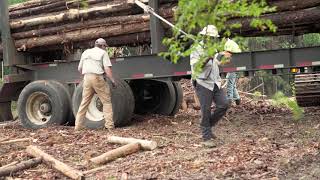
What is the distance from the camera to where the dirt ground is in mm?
6434

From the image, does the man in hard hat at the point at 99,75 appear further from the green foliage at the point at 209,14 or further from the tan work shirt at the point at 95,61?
the green foliage at the point at 209,14

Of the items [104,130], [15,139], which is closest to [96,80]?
[104,130]

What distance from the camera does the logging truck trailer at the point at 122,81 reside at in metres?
10.4

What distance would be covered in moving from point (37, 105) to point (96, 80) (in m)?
2.19

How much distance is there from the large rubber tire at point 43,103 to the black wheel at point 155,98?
1.91 m

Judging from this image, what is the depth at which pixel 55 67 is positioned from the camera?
484 inches

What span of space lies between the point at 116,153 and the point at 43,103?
16.0 feet

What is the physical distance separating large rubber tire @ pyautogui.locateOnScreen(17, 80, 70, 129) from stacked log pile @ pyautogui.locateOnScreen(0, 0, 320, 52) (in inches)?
41.0

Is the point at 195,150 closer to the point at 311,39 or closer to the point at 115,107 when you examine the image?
the point at 115,107

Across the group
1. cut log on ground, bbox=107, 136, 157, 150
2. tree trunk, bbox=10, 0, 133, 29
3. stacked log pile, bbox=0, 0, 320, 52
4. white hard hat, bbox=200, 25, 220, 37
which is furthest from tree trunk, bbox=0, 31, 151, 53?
white hard hat, bbox=200, 25, 220, 37

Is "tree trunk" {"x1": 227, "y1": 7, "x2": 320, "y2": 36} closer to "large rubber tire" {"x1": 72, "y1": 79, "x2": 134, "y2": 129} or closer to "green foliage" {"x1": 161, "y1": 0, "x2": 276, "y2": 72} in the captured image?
"large rubber tire" {"x1": 72, "y1": 79, "x2": 134, "y2": 129}

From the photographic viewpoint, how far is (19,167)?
730 cm

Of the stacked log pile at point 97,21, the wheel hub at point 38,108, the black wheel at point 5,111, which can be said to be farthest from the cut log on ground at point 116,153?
the black wheel at point 5,111

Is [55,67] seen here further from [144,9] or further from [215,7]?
[215,7]
